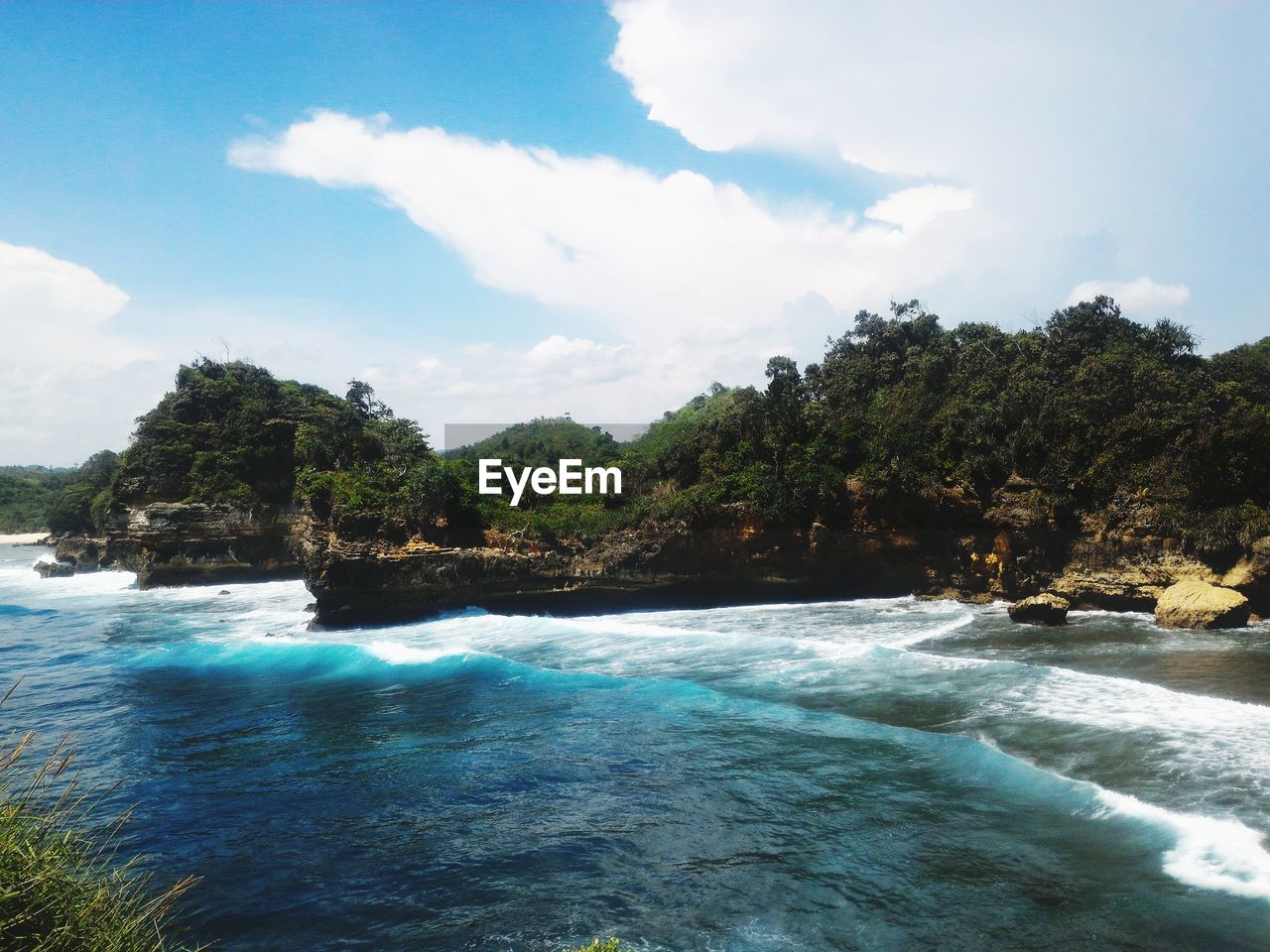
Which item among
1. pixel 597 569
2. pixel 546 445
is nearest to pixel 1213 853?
pixel 597 569

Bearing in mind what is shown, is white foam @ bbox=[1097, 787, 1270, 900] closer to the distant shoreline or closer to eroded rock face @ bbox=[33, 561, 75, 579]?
eroded rock face @ bbox=[33, 561, 75, 579]

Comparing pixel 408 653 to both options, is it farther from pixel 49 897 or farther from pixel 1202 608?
pixel 1202 608

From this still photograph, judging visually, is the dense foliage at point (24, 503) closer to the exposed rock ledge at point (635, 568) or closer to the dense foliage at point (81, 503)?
the dense foliage at point (81, 503)

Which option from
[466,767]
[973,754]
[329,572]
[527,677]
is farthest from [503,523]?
[973,754]

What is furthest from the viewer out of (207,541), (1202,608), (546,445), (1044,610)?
(546,445)

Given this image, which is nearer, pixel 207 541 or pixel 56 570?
pixel 207 541

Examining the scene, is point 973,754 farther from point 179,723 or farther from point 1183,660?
point 179,723
